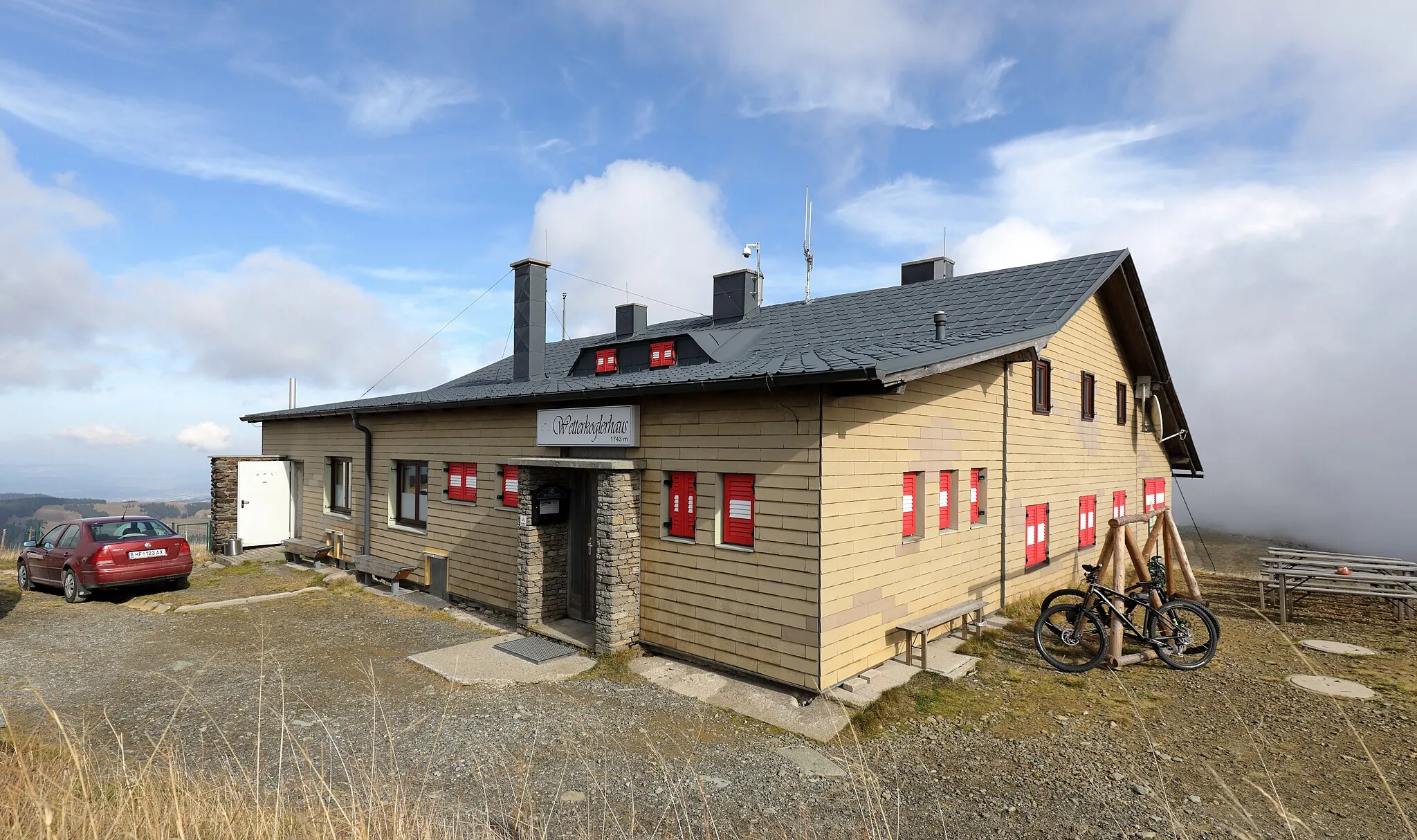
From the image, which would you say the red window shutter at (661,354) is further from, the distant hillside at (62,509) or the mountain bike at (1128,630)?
the distant hillside at (62,509)

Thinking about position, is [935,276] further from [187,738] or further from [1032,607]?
[187,738]

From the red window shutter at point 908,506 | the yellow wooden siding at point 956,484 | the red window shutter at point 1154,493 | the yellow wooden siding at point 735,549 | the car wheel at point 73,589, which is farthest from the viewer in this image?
the red window shutter at point 1154,493

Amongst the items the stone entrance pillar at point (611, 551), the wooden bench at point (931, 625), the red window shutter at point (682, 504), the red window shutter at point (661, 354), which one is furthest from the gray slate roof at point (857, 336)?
the wooden bench at point (931, 625)

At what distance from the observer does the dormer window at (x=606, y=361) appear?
13.8 m

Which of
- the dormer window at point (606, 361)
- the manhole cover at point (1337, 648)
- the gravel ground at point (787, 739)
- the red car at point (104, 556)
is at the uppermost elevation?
the dormer window at point (606, 361)

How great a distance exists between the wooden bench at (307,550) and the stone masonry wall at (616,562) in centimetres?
989

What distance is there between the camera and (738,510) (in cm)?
880

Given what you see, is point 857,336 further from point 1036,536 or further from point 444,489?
point 444,489

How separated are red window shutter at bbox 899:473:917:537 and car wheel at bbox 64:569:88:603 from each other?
14.5m

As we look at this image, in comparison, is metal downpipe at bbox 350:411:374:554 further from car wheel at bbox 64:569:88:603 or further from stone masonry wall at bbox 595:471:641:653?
stone masonry wall at bbox 595:471:641:653

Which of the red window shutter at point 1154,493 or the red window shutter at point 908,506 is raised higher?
the red window shutter at point 908,506

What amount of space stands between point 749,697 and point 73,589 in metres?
13.2

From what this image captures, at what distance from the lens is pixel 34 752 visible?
5.86 m

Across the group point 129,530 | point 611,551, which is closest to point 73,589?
point 129,530
